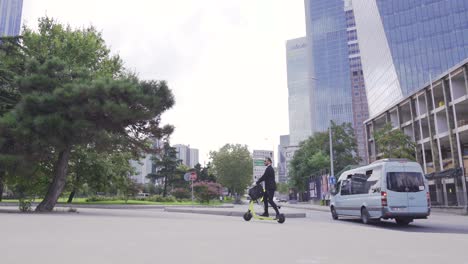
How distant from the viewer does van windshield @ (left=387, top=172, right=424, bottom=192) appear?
13.7 metres

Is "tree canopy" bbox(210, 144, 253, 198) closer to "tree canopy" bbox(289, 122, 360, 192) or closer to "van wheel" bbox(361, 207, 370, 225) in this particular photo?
"tree canopy" bbox(289, 122, 360, 192)

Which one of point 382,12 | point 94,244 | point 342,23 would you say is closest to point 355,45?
point 342,23

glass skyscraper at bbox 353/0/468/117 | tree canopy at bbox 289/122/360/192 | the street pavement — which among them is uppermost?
glass skyscraper at bbox 353/0/468/117

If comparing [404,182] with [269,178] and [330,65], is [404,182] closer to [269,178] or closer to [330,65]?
[269,178]

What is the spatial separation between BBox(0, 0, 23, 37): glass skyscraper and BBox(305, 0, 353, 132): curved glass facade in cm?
10051

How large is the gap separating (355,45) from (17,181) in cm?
14631

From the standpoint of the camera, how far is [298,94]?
194 m

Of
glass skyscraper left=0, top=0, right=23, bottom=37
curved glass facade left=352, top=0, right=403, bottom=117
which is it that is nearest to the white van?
curved glass facade left=352, top=0, right=403, bottom=117

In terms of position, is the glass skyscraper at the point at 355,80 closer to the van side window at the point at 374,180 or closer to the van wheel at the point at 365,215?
the van wheel at the point at 365,215

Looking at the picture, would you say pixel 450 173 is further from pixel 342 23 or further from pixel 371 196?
pixel 342 23

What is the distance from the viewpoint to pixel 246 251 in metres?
6.12

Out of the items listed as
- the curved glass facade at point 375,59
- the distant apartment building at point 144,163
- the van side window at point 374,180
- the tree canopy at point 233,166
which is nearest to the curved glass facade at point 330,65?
the curved glass facade at point 375,59

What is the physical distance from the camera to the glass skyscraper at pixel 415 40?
226 feet

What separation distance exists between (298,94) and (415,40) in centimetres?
12158
